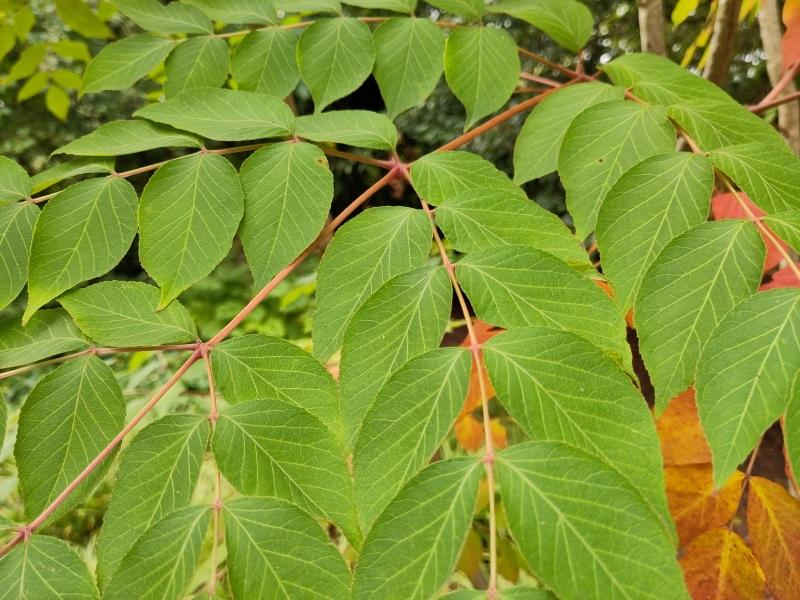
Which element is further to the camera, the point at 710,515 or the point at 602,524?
the point at 710,515

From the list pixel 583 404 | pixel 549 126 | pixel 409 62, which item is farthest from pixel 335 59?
pixel 583 404

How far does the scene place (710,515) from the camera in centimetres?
62

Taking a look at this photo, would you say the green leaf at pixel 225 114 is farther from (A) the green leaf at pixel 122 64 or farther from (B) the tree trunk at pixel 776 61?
(B) the tree trunk at pixel 776 61

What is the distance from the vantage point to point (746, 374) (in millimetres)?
364

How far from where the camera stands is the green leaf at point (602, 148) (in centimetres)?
55

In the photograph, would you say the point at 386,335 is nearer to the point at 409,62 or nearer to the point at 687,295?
the point at 687,295

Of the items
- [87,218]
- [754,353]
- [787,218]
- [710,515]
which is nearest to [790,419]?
[754,353]

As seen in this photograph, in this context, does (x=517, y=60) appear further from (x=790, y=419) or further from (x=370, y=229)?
(x=790, y=419)

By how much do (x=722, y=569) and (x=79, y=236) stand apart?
78cm

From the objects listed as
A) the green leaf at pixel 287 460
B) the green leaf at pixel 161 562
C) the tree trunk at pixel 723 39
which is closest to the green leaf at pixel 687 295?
the green leaf at pixel 287 460

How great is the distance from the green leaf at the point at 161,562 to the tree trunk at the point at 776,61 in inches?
65.1

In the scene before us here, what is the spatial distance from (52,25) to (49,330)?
6.74 metres

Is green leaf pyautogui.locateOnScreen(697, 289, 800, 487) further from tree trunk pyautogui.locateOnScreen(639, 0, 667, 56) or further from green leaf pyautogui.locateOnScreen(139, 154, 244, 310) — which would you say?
tree trunk pyautogui.locateOnScreen(639, 0, 667, 56)

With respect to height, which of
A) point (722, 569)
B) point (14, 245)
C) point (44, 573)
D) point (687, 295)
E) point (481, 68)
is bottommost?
point (722, 569)
